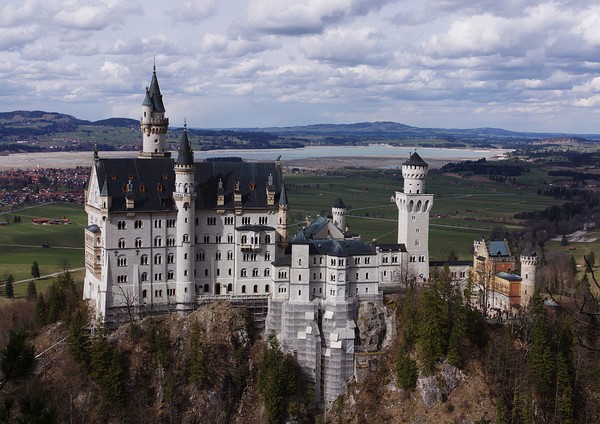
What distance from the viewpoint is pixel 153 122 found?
8869 cm

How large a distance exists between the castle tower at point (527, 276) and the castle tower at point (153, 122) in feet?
142

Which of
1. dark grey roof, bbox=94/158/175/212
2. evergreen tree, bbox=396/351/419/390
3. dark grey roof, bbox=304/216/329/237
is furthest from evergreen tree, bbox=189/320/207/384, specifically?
evergreen tree, bbox=396/351/419/390

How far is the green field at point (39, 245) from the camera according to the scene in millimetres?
123500

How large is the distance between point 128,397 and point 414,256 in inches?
1368

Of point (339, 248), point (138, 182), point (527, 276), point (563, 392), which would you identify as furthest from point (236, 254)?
point (563, 392)

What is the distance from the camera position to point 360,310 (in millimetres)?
82500

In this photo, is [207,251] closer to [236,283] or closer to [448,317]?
[236,283]

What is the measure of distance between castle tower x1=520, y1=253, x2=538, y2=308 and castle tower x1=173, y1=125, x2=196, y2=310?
37.1 metres

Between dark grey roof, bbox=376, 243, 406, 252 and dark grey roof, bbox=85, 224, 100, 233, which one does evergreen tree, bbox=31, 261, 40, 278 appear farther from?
dark grey roof, bbox=376, 243, 406, 252

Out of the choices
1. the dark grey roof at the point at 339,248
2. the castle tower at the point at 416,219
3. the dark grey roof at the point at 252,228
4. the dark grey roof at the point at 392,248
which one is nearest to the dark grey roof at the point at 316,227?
the dark grey roof at the point at 339,248

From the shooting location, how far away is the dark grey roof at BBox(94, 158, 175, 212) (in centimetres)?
8038

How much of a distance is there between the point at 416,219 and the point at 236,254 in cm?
2094

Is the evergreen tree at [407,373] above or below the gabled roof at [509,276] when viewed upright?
below

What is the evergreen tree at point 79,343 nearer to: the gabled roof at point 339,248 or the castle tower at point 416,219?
the gabled roof at point 339,248
